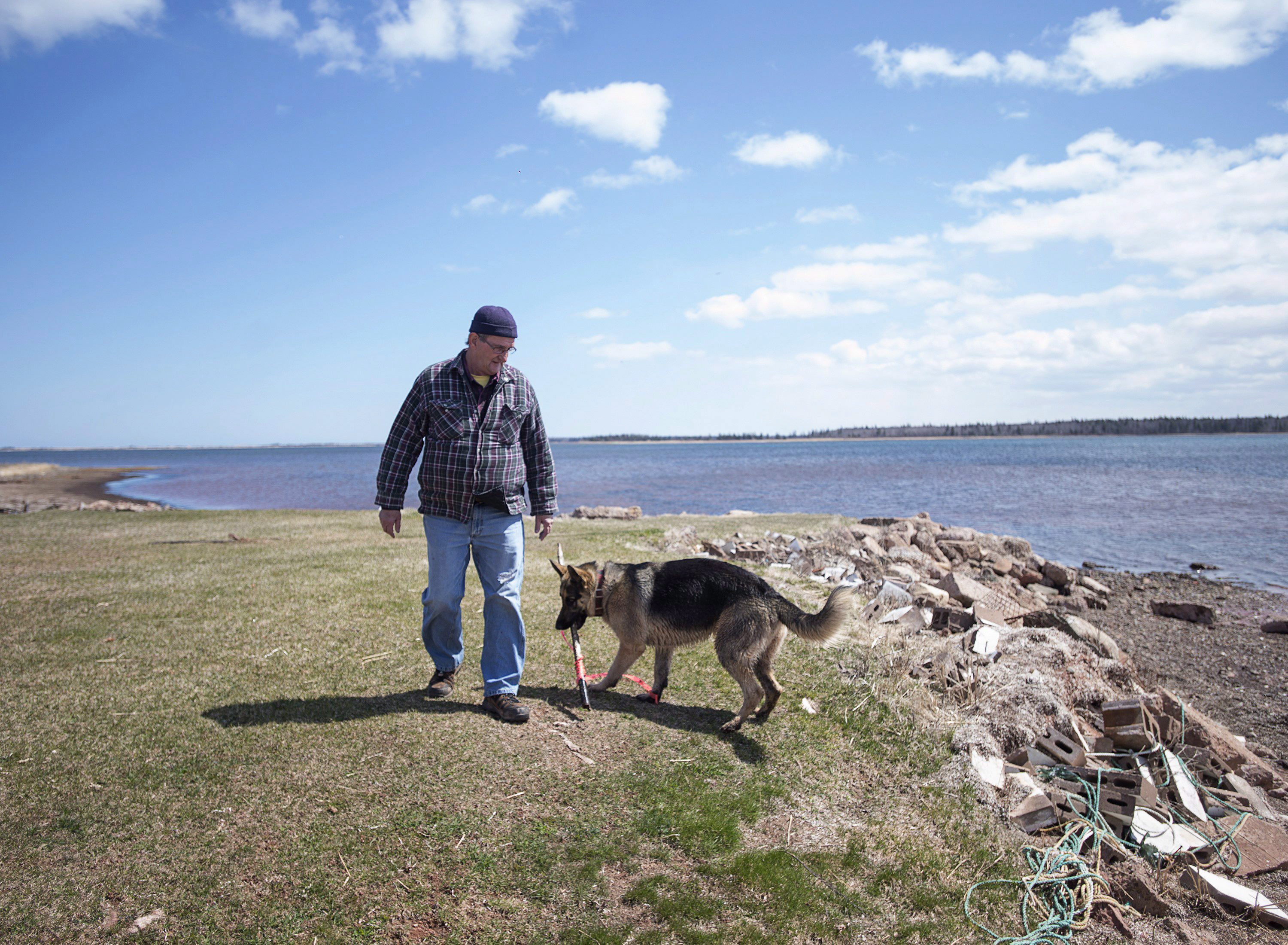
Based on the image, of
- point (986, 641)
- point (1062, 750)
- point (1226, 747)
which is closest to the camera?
point (1062, 750)

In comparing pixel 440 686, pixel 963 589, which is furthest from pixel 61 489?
pixel 963 589

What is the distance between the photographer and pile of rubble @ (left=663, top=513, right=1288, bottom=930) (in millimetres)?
5258

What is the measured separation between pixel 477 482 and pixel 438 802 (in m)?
2.24

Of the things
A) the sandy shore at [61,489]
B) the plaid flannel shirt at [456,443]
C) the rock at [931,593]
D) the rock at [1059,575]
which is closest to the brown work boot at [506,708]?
the plaid flannel shirt at [456,443]

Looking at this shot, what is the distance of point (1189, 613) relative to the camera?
1423 centimetres

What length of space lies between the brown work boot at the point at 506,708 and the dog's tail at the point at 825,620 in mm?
2252

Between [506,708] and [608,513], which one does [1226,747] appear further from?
[608,513]

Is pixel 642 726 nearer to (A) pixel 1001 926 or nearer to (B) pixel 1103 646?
(A) pixel 1001 926

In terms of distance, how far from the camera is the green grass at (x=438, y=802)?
3.61m

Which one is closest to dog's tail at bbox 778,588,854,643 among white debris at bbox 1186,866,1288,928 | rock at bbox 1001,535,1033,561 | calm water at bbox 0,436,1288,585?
white debris at bbox 1186,866,1288,928

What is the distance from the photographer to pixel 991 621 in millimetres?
9453

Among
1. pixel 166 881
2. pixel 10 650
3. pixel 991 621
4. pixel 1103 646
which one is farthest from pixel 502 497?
pixel 1103 646

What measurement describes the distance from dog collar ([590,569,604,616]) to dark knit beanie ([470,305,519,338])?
87.8 inches

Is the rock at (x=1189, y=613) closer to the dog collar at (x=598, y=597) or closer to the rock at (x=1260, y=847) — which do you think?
the rock at (x=1260, y=847)
